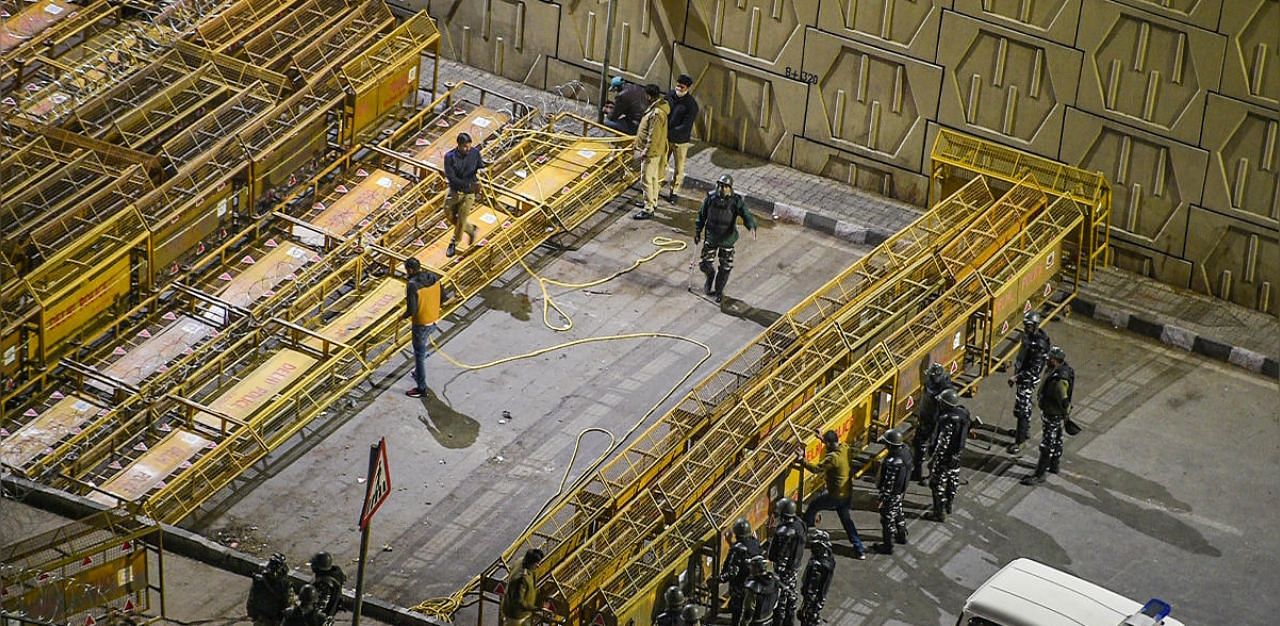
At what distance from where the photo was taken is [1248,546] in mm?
26844

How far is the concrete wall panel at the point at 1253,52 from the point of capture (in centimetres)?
2981

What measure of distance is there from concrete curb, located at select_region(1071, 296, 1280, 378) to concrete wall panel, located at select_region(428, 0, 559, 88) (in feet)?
30.5

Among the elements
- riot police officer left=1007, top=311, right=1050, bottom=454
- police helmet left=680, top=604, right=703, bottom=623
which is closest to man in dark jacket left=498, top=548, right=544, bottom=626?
police helmet left=680, top=604, right=703, bottom=623

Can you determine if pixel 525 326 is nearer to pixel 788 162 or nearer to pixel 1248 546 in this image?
pixel 788 162

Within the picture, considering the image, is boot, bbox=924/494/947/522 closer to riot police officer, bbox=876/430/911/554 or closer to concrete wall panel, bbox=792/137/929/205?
riot police officer, bbox=876/430/911/554

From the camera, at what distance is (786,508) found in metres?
24.3

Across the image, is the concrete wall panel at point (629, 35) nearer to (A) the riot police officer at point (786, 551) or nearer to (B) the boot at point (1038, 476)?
(B) the boot at point (1038, 476)

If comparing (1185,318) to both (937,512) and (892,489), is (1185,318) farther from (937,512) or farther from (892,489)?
(892,489)

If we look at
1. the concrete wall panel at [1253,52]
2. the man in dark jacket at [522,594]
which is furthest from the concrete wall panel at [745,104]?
the man in dark jacket at [522,594]

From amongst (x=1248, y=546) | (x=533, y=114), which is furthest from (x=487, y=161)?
(x=1248, y=546)

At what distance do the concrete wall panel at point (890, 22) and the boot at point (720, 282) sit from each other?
4367 millimetres

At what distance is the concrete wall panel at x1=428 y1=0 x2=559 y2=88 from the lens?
35.7 meters

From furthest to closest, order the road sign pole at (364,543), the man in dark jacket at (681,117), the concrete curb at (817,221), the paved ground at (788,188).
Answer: the paved ground at (788,188) < the concrete curb at (817,221) < the man in dark jacket at (681,117) < the road sign pole at (364,543)

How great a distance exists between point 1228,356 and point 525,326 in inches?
355
